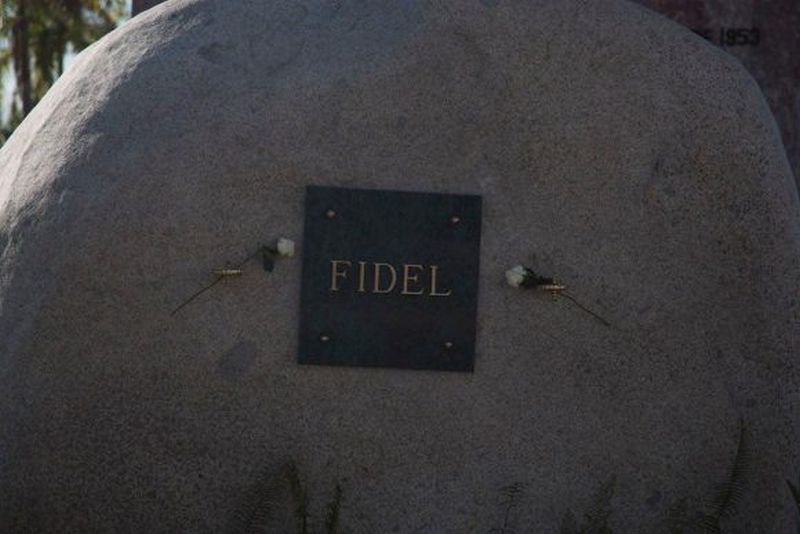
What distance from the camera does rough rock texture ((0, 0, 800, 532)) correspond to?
466 cm

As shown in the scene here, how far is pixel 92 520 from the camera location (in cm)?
461

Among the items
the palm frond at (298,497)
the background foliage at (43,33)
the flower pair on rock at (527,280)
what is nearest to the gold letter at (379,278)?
the flower pair on rock at (527,280)

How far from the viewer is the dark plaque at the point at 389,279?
4723 millimetres

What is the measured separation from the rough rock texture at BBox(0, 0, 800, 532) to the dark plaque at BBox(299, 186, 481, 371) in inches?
2.3

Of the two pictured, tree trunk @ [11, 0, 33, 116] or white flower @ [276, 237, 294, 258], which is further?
tree trunk @ [11, 0, 33, 116]

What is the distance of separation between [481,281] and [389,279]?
0.32 metres

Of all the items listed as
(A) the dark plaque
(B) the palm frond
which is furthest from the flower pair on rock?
(B) the palm frond

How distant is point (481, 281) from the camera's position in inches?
189

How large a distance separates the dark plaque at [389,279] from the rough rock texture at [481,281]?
0.19 feet

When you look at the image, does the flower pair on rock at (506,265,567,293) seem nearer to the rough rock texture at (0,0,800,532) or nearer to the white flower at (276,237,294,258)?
the rough rock texture at (0,0,800,532)

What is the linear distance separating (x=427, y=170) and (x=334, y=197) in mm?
334

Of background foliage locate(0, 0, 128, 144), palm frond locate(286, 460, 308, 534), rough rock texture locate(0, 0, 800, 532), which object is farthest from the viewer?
background foliage locate(0, 0, 128, 144)

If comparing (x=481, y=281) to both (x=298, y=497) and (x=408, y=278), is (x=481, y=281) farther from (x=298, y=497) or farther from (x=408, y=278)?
(x=298, y=497)

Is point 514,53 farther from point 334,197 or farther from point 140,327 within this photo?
point 140,327
